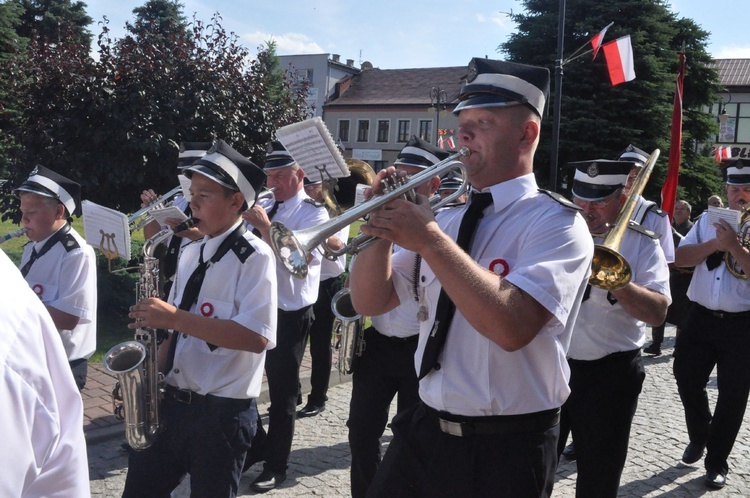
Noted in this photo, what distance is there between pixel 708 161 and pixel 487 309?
1223 inches

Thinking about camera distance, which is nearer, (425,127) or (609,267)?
(609,267)

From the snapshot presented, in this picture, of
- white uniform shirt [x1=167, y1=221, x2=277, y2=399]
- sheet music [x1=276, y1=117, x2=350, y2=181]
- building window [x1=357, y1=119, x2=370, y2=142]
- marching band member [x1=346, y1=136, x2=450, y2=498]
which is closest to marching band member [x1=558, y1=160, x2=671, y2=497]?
marching band member [x1=346, y1=136, x2=450, y2=498]

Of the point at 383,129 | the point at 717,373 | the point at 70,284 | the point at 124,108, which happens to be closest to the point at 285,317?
the point at 70,284

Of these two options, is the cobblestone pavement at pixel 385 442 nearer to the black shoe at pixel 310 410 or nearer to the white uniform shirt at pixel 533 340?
the black shoe at pixel 310 410

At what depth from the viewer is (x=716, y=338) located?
543 centimetres

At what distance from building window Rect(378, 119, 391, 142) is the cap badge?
2233 inches

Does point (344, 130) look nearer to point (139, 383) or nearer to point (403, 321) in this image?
point (403, 321)

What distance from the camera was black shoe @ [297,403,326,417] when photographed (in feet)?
21.7

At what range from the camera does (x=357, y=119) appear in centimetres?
6206

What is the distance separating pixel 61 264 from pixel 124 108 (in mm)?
4482

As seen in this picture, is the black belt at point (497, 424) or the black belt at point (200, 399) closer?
the black belt at point (497, 424)

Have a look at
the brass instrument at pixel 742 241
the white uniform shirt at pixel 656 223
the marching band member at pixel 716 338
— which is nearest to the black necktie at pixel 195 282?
the white uniform shirt at pixel 656 223

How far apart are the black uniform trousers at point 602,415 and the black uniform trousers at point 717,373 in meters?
1.52

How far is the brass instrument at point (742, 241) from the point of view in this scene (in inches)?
205
